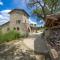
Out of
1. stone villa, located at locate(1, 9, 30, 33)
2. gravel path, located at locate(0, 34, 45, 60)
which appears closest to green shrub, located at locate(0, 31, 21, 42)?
gravel path, located at locate(0, 34, 45, 60)

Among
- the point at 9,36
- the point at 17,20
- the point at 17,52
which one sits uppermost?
the point at 17,20

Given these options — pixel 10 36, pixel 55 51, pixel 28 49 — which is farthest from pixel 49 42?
pixel 10 36

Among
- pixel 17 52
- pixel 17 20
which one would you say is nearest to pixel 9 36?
pixel 17 52

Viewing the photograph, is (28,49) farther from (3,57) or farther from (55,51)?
(55,51)

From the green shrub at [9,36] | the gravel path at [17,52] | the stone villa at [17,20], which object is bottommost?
the gravel path at [17,52]

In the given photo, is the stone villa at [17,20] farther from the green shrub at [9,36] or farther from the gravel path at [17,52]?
the gravel path at [17,52]

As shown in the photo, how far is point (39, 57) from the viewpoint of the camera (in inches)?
633

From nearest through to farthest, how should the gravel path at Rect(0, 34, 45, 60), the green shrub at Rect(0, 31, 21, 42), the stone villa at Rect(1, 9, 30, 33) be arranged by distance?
1. the gravel path at Rect(0, 34, 45, 60)
2. the green shrub at Rect(0, 31, 21, 42)
3. the stone villa at Rect(1, 9, 30, 33)

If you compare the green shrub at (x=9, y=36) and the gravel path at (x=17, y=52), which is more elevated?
the green shrub at (x=9, y=36)

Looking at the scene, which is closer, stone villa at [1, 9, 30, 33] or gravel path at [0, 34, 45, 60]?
gravel path at [0, 34, 45, 60]

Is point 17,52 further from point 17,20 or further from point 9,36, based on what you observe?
point 17,20

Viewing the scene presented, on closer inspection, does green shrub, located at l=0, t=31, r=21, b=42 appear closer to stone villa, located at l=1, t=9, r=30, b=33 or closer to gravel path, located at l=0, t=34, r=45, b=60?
gravel path, located at l=0, t=34, r=45, b=60

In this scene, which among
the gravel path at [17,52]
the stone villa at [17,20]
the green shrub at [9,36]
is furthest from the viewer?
the stone villa at [17,20]

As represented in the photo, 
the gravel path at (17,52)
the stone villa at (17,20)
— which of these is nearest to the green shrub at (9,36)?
the gravel path at (17,52)
